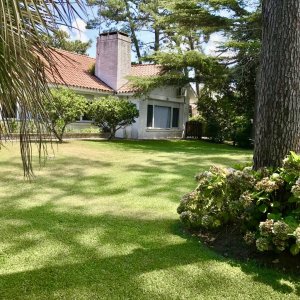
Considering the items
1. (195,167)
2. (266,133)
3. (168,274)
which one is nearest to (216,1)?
(195,167)

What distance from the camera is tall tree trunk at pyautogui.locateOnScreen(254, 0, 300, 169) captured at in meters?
4.17

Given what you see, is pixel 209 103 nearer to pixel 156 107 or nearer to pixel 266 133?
pixel 156 107

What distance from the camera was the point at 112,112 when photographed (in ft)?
57.9

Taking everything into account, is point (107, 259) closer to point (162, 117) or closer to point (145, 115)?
A: point (145, 115)

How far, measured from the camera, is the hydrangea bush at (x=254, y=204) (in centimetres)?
367

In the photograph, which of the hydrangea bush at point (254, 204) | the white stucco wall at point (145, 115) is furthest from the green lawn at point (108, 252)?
the white stucco wall at point (145, 115)

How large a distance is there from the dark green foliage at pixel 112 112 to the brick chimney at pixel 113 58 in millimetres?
3702

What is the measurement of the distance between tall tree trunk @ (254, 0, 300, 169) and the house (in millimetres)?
15534

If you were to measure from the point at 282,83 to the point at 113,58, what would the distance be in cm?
1849

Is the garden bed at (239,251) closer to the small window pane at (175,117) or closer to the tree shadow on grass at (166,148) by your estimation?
the tree shadow on grass at (166,148)

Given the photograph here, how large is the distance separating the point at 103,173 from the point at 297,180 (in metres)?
5.88

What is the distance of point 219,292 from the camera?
3.22 meters

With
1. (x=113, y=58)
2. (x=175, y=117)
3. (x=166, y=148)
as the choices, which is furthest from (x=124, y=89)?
(x=166, y=148)

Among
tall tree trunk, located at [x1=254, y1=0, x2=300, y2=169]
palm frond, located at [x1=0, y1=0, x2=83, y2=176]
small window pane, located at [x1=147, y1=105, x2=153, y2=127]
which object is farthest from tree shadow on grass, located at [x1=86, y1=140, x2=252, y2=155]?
palm frond, located at [x1=0, y1=0, x2=83, y2=176]
